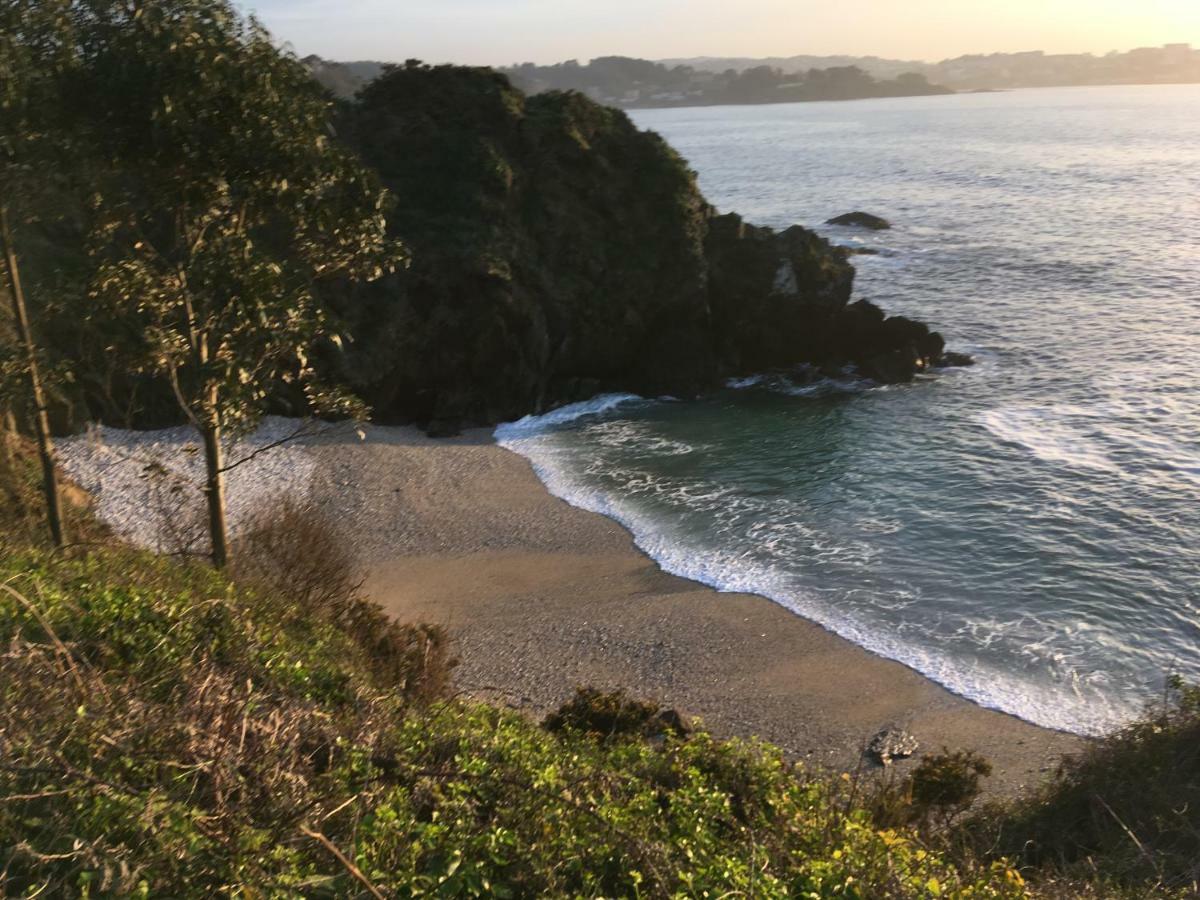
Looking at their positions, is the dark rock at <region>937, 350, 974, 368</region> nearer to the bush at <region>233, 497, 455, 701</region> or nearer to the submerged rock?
the submerged rock

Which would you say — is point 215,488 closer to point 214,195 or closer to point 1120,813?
point 214,195

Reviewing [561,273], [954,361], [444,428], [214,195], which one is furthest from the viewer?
[954,361]

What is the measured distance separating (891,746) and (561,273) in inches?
913

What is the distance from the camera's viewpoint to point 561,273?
33.6 meters

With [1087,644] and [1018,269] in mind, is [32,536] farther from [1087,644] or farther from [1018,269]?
[1018,269]

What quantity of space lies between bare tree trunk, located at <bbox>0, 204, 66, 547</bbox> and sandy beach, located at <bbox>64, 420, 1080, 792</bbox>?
609cm

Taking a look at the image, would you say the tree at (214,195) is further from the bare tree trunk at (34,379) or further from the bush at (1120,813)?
the bush at (1120,813)

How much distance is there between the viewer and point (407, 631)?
14.1 metres

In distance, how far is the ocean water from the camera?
16750 mm

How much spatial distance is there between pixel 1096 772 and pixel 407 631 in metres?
9.04

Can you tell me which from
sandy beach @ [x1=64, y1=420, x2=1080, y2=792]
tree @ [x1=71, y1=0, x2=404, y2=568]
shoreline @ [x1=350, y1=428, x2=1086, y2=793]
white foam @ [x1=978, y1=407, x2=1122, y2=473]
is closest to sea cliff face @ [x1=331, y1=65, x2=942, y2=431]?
white foam @ [x1=978, y1=407, x2=1122, y2=473]

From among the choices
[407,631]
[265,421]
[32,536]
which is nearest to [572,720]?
[407,631]

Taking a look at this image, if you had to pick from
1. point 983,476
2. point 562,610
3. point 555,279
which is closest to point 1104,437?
point 983,476

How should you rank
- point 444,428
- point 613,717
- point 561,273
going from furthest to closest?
point 561,273 < point 444,428 < point 613,717
